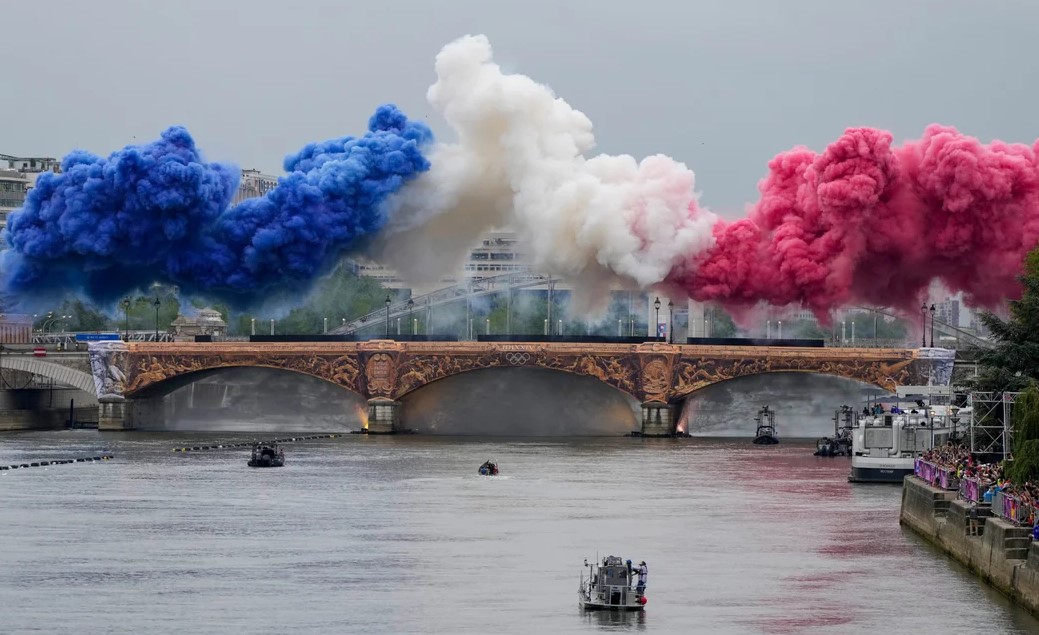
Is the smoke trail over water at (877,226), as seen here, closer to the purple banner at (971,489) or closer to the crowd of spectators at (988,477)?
the crowd of spectators at (988,477)

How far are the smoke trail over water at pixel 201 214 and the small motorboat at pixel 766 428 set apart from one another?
31.4 m

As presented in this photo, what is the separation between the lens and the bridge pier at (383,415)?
538 ft

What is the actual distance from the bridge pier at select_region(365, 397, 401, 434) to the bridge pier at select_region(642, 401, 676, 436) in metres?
18.6

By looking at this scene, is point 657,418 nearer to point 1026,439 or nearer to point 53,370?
point 53,370

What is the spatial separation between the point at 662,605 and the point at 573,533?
1947cm

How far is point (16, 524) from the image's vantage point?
95375mm

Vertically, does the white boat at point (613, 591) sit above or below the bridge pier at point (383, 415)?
below

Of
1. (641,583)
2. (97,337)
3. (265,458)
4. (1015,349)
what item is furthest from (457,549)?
(97,337)

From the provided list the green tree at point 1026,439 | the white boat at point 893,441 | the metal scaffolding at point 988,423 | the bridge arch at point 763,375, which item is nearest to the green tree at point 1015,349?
the metal scaffolding at point 988,423

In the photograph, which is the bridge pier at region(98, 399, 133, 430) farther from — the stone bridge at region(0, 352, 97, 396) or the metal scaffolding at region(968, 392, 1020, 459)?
the metal scaffolding at region(968, 392, 1020, 459)

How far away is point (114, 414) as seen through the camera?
169250 millimetres

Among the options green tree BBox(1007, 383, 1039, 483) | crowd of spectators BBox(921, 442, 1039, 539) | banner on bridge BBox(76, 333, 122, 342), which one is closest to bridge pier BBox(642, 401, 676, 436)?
banner on bridge BBox(76, 333, 122, 342)

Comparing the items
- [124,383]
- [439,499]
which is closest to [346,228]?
[124,383]

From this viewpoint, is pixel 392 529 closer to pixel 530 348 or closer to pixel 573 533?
pixel 573 533
